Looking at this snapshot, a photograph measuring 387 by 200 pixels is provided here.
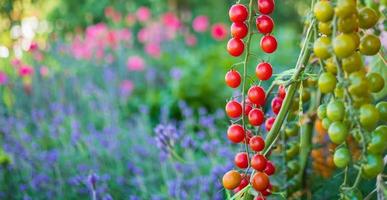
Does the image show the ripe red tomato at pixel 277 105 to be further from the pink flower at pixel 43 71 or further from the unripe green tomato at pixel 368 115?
the pink flower at pixel 43 71

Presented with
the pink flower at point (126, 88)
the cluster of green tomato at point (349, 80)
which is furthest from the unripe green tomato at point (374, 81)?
the pink flower at point (126, 88)

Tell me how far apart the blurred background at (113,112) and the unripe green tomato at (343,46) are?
0.47 m

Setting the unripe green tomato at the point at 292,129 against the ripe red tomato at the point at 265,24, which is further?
the unripe green tomato at the point at 292,129

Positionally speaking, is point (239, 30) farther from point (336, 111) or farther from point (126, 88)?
point (126, 88)

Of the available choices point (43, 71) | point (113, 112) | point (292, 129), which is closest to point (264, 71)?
point (292, 129)

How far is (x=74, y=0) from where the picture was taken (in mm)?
6402

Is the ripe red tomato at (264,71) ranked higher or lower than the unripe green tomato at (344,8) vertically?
higher

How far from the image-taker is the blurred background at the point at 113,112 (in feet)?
6.10

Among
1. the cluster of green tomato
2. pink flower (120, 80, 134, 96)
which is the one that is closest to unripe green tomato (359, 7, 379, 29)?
the cluster of green tomato

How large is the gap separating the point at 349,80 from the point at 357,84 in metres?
0.01

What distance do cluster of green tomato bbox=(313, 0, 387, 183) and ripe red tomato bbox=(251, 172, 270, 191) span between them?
0.13m

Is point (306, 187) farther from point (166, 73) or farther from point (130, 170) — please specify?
point (166, 73)

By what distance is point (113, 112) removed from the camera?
2836 millimetres

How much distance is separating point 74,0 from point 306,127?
546 centimetres
